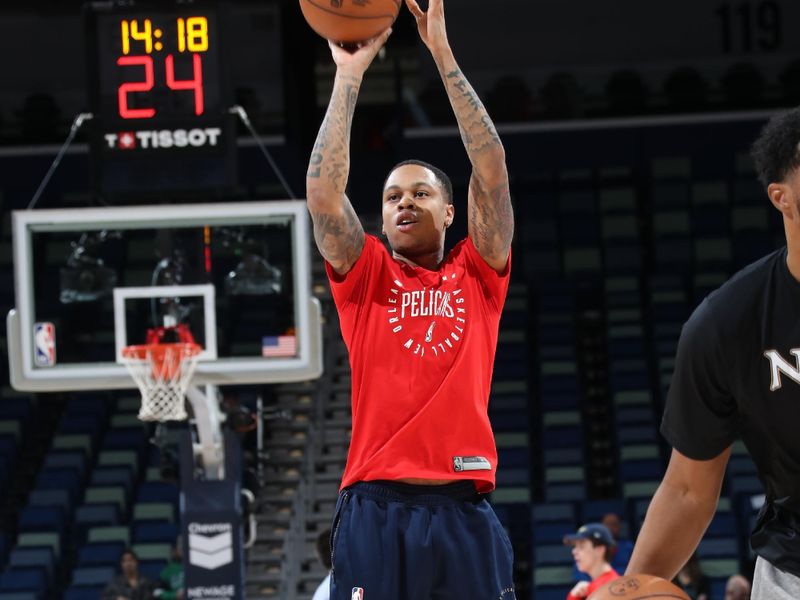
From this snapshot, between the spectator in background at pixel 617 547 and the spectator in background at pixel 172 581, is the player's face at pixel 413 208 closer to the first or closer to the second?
the spectator in background at pixel 617 547

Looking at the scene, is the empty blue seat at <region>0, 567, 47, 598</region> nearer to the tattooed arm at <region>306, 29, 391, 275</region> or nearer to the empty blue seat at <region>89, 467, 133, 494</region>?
the empty blue seat at <region>89, 467, 133, 494</region>

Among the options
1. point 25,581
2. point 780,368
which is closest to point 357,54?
point 780,368

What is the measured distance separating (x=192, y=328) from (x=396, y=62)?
9.84 meters

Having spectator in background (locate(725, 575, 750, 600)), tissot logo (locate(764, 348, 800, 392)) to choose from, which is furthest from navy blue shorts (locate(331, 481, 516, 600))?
spectator in background (locate(725, 575, 750, 600))

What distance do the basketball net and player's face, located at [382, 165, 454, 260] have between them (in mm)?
5310

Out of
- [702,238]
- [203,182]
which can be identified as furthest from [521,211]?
[203,182]

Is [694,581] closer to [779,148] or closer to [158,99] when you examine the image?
[158,99]

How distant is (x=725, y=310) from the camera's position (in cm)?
322

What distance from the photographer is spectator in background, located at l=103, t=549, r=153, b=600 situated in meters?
12.3

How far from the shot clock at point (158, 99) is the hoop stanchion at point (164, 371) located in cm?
105

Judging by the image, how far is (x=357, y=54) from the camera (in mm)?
4184

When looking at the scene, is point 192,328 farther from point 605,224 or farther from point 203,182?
point 605,224

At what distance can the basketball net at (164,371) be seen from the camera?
9.35m

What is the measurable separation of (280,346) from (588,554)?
2745 millimetres
